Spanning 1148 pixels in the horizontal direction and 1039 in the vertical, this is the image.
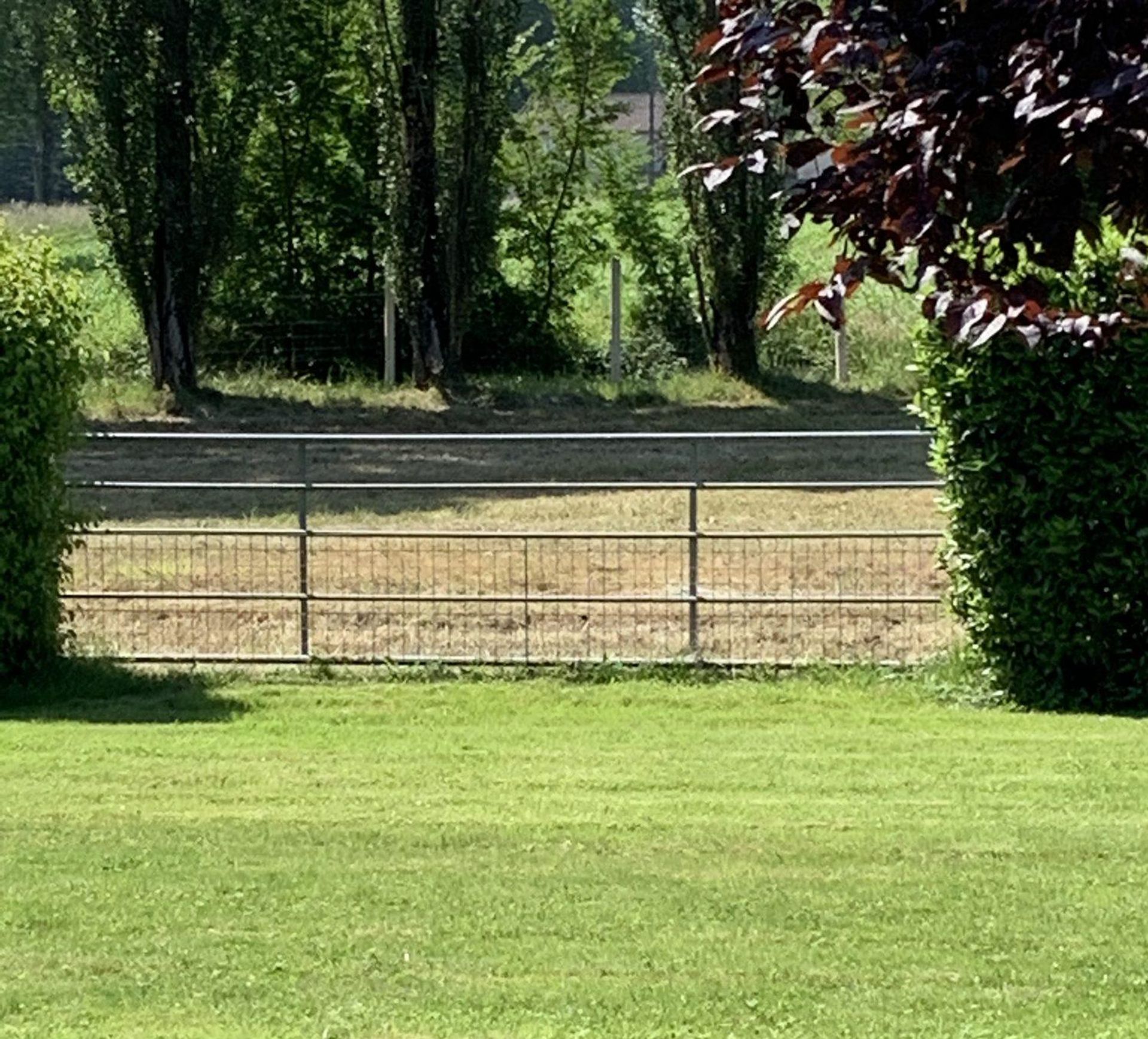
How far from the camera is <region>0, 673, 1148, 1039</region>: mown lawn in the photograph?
6242 millimetres

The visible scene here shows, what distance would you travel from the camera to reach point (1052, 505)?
1161 centimetres

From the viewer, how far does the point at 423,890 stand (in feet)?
24.6

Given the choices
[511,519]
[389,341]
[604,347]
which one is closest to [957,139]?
[511,519]

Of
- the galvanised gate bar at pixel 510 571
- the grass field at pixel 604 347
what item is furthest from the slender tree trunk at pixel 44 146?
the galvanised gate bar at pixel 510 571

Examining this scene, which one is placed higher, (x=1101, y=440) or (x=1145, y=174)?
(x=1145, y=174)

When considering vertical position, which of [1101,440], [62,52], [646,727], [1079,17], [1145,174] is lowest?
[646,727]

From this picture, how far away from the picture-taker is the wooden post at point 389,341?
31.3 meters

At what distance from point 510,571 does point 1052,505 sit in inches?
195

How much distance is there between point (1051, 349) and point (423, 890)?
522 centimetres

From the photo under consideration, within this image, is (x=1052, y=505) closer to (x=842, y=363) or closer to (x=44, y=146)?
(x=842, y=363)

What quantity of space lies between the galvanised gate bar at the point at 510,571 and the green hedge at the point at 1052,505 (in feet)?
2.30

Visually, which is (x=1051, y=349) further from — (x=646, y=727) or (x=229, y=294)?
(x=229, y=294)

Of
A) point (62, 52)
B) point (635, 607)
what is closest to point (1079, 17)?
point (635, 607)

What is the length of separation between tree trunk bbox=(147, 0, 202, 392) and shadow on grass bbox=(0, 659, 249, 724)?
16.3m
